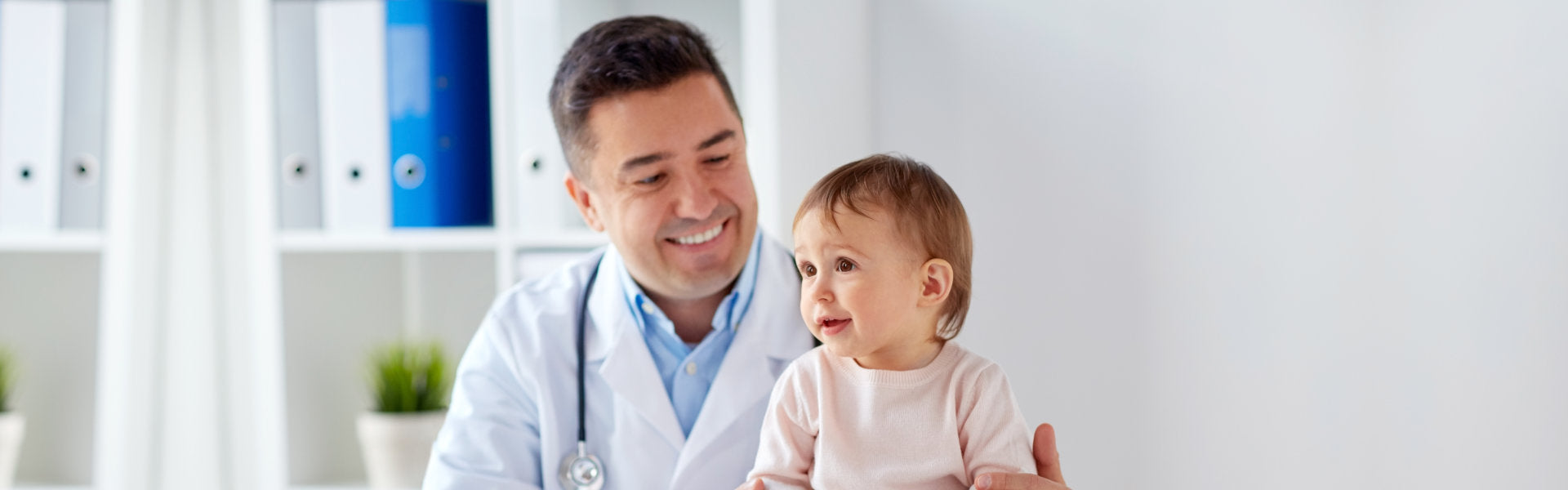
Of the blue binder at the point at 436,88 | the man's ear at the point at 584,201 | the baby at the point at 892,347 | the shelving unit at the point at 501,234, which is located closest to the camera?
the baby at the point at 892,347

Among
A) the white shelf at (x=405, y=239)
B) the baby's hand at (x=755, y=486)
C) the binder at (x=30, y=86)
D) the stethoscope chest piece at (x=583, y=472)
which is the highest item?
the binder at (x=30, y=86)

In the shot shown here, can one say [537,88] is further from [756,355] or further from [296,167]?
[756,355]

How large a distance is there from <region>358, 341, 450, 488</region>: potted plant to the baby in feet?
3.47

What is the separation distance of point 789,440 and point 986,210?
0.69m

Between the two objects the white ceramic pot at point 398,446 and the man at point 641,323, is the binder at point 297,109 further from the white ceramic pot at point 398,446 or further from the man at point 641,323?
the man at point 641,323

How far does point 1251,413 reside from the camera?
1.33 meters

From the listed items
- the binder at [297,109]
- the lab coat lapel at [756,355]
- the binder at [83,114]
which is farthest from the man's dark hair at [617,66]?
the binder at [83,114]

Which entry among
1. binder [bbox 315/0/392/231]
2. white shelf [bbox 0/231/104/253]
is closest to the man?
binder [bbox 315/0/392/231]

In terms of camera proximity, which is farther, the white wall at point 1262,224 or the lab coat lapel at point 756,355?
the lab coat lapel at point 756,355

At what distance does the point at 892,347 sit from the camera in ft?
3.02

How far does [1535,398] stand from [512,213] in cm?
134

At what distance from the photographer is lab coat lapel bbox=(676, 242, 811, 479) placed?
1211mm

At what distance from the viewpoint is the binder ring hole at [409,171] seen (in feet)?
5.52

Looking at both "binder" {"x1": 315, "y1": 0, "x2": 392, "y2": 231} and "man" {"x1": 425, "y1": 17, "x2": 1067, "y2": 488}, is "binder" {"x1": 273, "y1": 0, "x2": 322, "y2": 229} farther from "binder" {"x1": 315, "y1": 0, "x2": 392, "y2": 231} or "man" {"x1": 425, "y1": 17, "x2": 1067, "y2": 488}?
"man" {"x1": 425, "y1": 17, "x2": 1067, "y2": 488}
